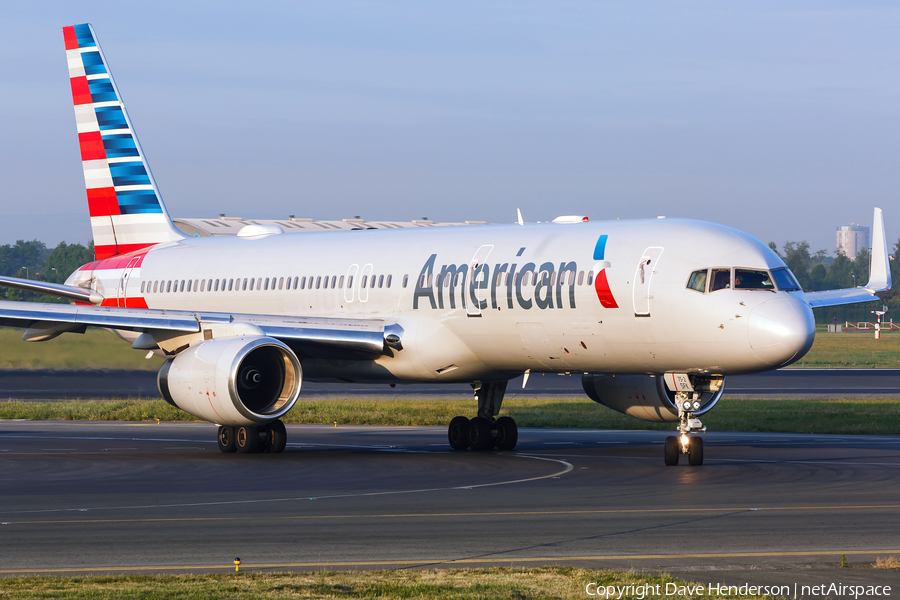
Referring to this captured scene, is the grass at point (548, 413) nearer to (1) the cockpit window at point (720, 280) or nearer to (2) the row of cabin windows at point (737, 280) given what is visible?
(2) the row of cabin windows at point (737, 280)

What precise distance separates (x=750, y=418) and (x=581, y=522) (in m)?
21.0

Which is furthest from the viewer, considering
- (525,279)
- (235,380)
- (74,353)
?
(74,353)

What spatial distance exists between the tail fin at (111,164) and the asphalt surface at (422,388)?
10.3m

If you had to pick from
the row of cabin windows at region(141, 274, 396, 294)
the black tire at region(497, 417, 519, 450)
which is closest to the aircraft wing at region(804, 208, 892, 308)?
the black tire at region(497, 417, 519, 450)

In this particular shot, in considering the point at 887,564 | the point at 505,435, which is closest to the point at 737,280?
the point at 505,435

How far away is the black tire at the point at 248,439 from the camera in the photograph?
25.4 meters

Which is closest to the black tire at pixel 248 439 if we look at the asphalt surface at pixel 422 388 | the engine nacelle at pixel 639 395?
the engine nacelle at pixel 639 395

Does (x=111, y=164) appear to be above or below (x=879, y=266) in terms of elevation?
above

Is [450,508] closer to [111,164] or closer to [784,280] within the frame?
[784,280]

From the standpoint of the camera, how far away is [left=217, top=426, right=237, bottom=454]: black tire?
1019 inches

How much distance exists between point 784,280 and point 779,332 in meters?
1.59

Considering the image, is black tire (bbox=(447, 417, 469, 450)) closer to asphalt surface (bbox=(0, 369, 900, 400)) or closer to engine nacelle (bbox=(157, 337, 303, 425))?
engine nacelle (bbox=(157, 337, 303, 425))

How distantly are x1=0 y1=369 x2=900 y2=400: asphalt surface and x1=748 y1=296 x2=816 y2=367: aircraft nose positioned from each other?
2539cm

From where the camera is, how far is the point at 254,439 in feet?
83.6
